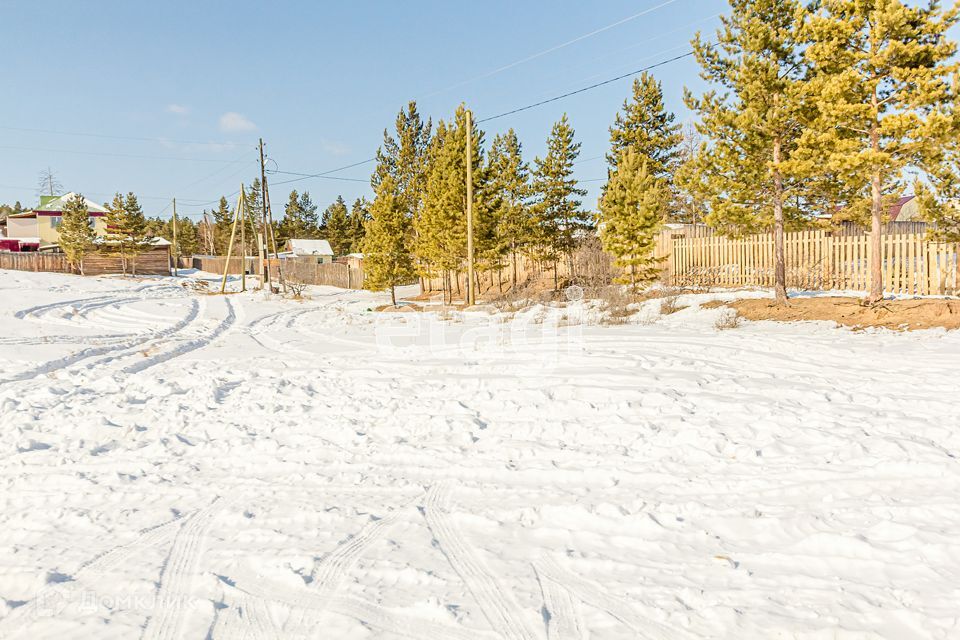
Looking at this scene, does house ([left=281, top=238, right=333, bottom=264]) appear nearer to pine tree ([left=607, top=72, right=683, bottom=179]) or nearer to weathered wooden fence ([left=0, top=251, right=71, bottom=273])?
weathered wooden fence ([left=0, top=251, right=71, bottom=273])

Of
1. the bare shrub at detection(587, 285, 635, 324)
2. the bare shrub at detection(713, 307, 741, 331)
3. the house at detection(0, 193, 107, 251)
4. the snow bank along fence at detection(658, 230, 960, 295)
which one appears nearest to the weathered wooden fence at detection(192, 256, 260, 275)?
the house at detection(0, 193, 107, 251)

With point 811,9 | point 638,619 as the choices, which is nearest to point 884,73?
point 811,9

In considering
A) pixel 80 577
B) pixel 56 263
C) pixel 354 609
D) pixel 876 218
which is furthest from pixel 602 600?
pixel 56 263

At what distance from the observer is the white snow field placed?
111 inches

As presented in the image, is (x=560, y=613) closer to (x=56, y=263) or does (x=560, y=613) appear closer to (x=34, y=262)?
(x=56, y=263)

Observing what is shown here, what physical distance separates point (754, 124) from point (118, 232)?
53623mm

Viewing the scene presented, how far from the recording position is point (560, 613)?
2.80m

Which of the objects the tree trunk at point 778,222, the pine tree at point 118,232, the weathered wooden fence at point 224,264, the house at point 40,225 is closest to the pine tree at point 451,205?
the tree trunk at point 778,222

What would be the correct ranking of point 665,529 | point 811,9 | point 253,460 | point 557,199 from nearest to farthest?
point 665,529
point 253,460
point 811,9
point 557,199

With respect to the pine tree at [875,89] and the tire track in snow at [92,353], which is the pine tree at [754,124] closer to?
the pine tree at [875,89]

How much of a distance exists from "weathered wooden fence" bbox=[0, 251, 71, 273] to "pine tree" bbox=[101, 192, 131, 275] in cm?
418

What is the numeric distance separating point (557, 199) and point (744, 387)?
25.0 m

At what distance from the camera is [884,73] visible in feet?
41.3

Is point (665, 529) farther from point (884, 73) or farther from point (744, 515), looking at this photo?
point (884, 73)
